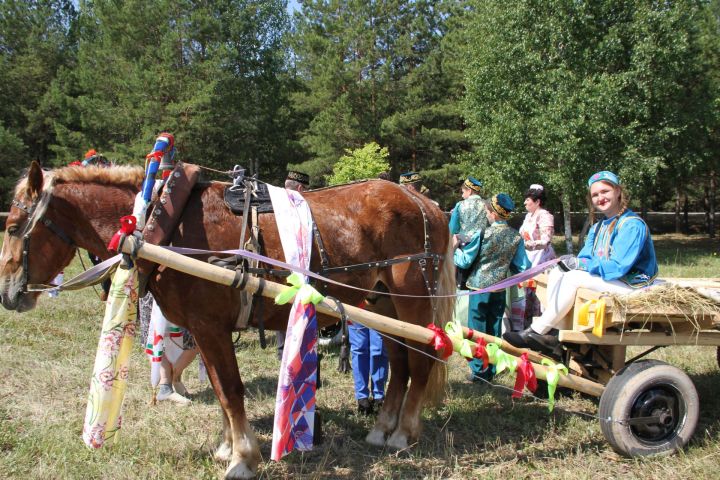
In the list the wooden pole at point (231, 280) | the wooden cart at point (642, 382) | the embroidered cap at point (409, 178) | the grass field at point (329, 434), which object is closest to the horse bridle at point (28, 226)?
the wooden pole at point (231, 280)

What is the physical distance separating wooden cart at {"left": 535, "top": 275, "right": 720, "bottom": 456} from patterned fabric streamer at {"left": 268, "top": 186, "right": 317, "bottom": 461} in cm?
172

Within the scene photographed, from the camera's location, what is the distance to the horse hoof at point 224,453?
3.39 m

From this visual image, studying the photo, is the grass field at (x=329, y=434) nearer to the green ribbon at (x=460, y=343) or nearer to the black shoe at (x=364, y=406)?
the black shoe at (x=364, y=406)

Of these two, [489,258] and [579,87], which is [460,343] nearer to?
[489,258]

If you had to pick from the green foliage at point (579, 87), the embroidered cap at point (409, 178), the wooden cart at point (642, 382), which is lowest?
the wooden cart at point (642, 382)

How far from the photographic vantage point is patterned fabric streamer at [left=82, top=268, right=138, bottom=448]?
274 cm

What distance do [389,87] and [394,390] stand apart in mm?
20666

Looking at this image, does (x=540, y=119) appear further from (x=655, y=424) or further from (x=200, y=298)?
(x=200, y=298)

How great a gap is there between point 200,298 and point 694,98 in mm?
22037

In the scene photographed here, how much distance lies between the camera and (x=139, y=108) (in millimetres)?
21453

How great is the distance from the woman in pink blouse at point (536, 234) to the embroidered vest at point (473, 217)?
4.33 ft

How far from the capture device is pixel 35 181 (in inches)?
117

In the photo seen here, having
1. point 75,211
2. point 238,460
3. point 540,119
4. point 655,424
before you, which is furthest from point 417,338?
point 540,119

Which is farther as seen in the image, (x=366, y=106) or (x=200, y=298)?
(x=366, y=106)
